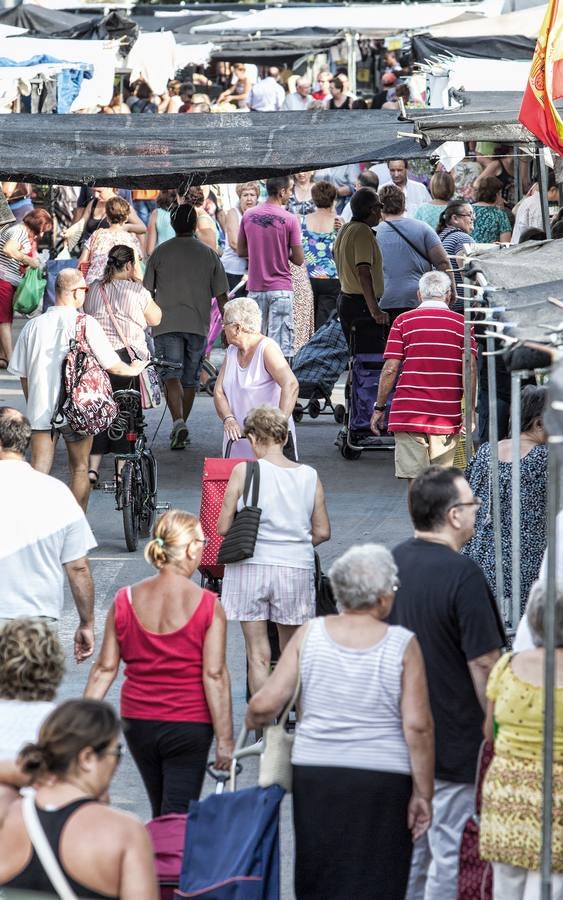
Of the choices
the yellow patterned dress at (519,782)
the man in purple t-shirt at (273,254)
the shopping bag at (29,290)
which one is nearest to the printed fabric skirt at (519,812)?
the yellow patterned dress at (519,782)

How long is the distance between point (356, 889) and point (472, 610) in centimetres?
96

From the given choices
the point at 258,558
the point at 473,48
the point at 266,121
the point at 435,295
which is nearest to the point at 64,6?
the point at 473,48

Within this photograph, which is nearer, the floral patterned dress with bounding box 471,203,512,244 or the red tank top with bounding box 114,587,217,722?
the red tank top with bounding box 114,587,217,722

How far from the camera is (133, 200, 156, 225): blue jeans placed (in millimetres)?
20719

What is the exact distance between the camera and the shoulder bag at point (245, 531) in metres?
6.82

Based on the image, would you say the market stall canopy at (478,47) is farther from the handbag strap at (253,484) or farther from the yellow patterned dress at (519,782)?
the yellow patterned dress at (519,782)

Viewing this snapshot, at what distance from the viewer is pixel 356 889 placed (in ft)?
15.9

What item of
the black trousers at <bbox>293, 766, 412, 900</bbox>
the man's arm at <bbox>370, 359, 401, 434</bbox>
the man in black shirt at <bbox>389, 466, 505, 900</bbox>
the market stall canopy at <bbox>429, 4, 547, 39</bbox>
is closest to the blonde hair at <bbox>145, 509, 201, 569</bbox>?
the man in black shirt at <bbox>389, 466, 505, 900</bbox>

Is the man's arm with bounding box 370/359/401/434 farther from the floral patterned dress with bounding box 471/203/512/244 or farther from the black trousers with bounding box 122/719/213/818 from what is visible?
the floral patterned dress with bounding box 471/203/512/244

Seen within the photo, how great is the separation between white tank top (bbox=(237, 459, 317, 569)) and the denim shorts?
21.2 feet

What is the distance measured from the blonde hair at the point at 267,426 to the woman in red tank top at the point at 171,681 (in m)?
1.49

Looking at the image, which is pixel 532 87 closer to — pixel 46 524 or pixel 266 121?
pixel 266 121

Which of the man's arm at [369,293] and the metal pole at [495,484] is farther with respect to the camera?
the man's arm at [369,293]

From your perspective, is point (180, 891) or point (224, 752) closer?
point (180, 891)
